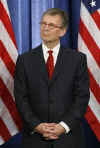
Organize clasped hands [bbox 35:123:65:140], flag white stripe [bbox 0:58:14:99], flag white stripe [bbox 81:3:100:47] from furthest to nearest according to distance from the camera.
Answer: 1. flag white stripe [bbox 81:3:100:47]
2. flag white stripe [bbox 0:58:14:99]
3. clasped hands [bbox 35:123:65:140]

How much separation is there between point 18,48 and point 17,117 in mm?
495

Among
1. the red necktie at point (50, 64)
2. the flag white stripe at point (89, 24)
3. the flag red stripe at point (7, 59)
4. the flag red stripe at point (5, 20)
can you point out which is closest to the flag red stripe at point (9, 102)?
the flag red stripe at point (7, 59)

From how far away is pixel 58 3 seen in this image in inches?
93.9

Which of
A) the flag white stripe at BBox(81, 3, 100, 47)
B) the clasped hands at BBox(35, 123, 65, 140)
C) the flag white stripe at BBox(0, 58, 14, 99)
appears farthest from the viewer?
the flag white stripe at BBox(81, 3, 100, 47)

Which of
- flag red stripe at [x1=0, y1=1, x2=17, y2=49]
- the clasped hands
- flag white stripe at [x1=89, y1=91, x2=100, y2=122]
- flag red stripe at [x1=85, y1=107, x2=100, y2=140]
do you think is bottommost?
flag red stripe at [x1=85, y1=107, x2=100, y2=140]

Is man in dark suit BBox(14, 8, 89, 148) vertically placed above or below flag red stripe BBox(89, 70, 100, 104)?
above

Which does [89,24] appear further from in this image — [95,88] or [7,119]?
[7,119]

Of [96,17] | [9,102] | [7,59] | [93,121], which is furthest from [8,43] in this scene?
[93,121]

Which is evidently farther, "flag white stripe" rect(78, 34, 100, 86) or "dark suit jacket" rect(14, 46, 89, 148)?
"flag white stripe" rect(78, 34, 100, 86)

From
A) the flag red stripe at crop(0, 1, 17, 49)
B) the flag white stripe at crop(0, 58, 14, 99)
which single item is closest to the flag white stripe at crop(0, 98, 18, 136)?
the flag white stripe at crop(0, 58, 14, 99)

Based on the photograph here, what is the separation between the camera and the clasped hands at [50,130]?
1.77 meters

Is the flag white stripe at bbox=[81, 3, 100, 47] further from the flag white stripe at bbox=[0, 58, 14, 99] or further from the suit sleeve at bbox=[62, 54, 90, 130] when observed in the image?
the flag white stripe at bbox=[0, 58, 14, 99]

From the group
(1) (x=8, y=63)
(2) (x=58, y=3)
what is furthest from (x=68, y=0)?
(1) (x=8, y=63)

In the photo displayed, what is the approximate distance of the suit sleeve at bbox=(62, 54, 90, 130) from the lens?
180 centimetres
